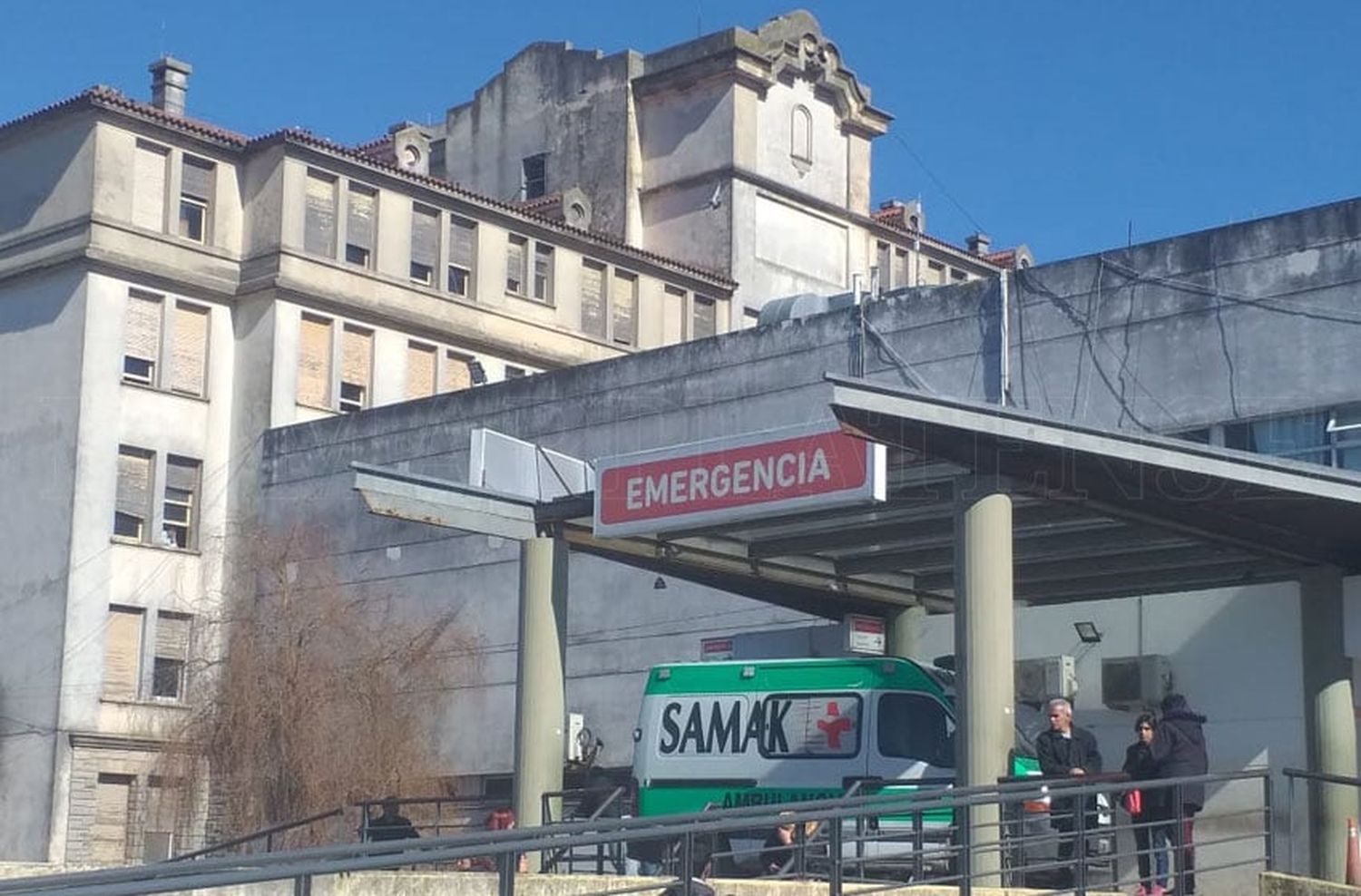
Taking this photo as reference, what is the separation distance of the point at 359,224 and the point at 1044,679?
27.6m

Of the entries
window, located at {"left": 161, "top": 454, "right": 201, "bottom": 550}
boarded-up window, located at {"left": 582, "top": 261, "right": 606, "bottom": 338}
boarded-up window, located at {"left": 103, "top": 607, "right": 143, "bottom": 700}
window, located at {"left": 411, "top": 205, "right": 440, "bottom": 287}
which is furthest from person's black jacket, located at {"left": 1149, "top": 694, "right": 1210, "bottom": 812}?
boarded-up window, located at {"left": 582, "top": 261, "right": 606, "bottom": 338}

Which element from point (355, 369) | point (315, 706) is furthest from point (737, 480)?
point (355, 369)

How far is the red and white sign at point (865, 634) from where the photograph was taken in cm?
2231

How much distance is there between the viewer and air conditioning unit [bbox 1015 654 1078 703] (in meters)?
23.1

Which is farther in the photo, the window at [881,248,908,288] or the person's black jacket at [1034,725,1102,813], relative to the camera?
the window at [881,248,908,288]

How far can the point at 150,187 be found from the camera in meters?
45.2

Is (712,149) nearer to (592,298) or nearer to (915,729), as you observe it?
(592,298)

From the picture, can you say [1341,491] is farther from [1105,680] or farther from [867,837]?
[1105,680]

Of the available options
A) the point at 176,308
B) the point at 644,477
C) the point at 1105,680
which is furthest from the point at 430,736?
the point at 644,477

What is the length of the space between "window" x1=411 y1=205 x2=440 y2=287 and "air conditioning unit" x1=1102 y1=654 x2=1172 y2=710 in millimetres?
27863

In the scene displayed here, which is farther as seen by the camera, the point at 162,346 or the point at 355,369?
the point at 355,369

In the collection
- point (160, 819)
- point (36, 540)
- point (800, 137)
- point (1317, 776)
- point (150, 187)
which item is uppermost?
point (800, 137)

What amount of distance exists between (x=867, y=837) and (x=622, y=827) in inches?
74.4

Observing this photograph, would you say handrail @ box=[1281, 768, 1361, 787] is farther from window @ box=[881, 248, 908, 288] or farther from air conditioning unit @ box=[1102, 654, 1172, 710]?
window @ box=[881, 248, 908, 288]
